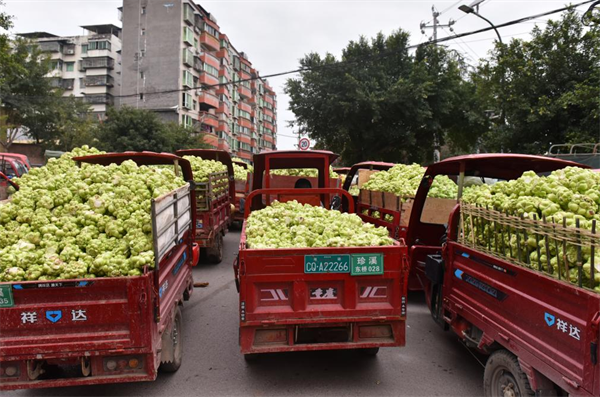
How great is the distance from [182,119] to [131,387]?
1848 inches

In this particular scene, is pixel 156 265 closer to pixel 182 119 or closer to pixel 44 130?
pixel 44 130

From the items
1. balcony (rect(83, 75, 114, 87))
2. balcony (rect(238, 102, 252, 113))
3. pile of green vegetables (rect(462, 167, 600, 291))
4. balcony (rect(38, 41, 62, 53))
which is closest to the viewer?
pile of green vegetables (rect(462, 167, 600, 291))

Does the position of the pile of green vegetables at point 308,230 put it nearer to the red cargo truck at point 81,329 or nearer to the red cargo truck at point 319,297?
the red cargo truck at point 319,297

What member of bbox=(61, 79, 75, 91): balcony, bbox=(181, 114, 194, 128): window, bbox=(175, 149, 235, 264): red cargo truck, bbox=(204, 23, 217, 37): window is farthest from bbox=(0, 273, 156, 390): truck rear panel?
bbox=(61, 79, 75, 91): balcony

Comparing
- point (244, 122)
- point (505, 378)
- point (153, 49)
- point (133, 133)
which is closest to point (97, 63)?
point (153, 49)

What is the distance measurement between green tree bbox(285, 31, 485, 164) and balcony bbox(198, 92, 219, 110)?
90.2 feet

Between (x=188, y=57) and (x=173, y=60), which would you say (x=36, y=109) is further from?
(x=188, y=57)

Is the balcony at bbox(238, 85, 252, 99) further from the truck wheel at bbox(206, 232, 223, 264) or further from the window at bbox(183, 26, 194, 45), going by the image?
the truck wheel at bbox(206, 232, 223, 264)

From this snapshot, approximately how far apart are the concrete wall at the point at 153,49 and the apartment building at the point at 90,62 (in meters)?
12.2

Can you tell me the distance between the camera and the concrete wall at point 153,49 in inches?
1870

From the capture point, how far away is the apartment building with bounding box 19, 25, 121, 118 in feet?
202

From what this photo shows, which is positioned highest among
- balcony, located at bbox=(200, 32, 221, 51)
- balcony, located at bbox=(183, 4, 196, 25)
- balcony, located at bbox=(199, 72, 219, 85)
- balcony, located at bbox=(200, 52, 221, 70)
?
balcony, located at bbox=(183, 4, 196, 25)

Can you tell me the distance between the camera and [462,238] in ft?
14.0

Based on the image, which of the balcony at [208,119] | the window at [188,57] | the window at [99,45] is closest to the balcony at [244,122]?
the balcony at [208,119]
